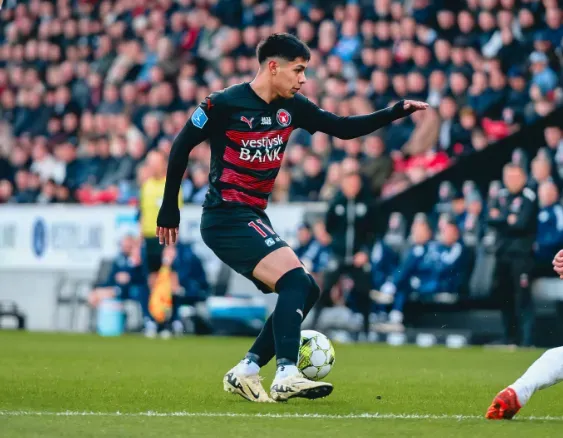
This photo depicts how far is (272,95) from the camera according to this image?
7.04 meters

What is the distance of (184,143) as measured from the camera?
685 centimetres

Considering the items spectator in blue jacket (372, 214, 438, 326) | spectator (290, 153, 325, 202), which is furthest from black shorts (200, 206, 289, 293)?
spectator (290, 153, 325, 202)

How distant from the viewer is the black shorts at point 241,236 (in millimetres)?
6914

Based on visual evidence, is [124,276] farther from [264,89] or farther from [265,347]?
[264,89]

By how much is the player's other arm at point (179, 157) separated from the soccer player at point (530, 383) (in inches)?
84.2

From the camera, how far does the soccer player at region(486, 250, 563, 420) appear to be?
5594 mm

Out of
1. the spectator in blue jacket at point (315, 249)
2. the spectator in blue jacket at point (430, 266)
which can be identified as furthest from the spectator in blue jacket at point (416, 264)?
the spectator in blue jacket at point (315, 249)

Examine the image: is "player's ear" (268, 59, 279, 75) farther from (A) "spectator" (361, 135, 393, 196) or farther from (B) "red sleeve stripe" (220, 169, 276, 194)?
(A) "spectator" (361, 135, 393, 196)

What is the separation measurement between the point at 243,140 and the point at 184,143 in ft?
1.11

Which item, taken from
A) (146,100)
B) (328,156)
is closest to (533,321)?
(328,156)

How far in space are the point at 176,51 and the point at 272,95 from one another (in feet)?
51.3

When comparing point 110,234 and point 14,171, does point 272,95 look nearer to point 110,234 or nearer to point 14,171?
point 110,234

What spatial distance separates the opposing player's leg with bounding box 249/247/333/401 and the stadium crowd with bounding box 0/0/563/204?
9.12 metres

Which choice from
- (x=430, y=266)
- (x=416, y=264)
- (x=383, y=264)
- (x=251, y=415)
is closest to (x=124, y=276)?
(x=383, y=264)
